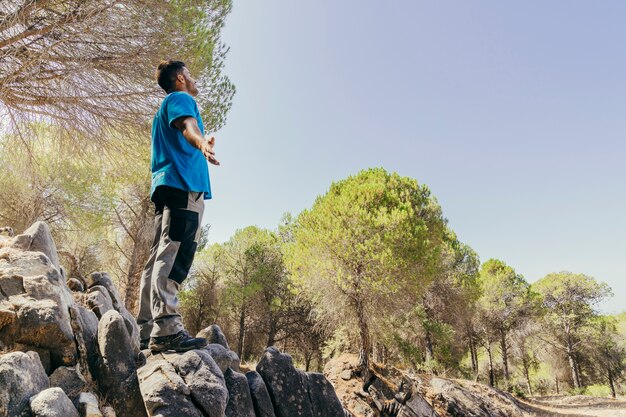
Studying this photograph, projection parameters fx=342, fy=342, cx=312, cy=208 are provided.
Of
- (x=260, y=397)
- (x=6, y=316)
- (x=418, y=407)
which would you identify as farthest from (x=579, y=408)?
(x=6, y=316)

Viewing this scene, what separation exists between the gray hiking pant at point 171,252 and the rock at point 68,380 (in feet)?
2.03

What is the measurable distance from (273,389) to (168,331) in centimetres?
182

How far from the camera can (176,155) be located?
2830 millimetres

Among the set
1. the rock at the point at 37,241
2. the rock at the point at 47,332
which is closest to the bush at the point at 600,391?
the rock at the point at 47,332

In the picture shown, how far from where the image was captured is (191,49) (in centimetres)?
736

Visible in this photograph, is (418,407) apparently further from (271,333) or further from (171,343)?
(271,333)

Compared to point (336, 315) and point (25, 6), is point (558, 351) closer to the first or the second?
point (336, 315)

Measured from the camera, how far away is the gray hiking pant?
8.74ft

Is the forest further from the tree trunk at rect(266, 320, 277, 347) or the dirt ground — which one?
the dirt ground

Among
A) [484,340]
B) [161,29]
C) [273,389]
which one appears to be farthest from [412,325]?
[161,29]

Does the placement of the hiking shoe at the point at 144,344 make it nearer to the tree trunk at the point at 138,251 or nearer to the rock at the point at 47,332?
the rock at the point at 47,332

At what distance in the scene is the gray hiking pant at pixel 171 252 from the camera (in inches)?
105

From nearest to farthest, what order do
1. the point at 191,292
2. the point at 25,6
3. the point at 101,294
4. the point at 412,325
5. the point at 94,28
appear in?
1. the point at 101,294
2. the point at 25,6
3. the point at 94,28
4. the point at 412,325
5. the point at 191,292

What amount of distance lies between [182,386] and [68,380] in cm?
93
